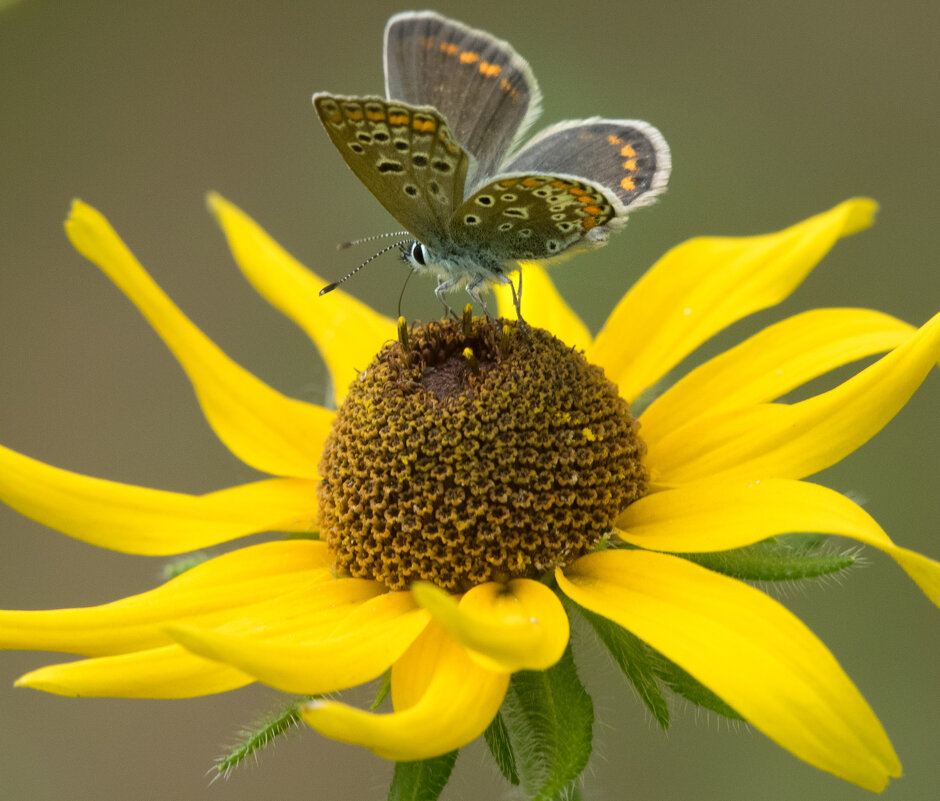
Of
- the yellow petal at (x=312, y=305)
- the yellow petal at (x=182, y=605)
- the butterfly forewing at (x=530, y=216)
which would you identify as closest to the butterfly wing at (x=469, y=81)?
the butterfly forewing at (x=530, y=216)

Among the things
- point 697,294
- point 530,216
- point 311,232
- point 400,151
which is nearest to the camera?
point 400,151

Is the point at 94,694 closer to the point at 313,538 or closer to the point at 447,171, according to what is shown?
the point at 313,538

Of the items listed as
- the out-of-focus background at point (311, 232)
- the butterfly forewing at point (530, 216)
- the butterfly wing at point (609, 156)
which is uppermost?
the butterfly wing at point (609, 156)

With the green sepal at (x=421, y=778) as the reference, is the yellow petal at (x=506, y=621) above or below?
above

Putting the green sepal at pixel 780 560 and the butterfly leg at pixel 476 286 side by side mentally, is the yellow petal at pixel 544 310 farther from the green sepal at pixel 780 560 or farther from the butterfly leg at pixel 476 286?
the green sepal at pixel 780 560

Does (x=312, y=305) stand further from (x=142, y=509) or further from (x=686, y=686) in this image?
(x=686, y=686)

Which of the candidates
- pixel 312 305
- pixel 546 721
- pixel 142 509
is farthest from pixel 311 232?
pixel 546 721

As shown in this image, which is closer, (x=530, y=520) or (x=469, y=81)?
(x=530, y=520)
